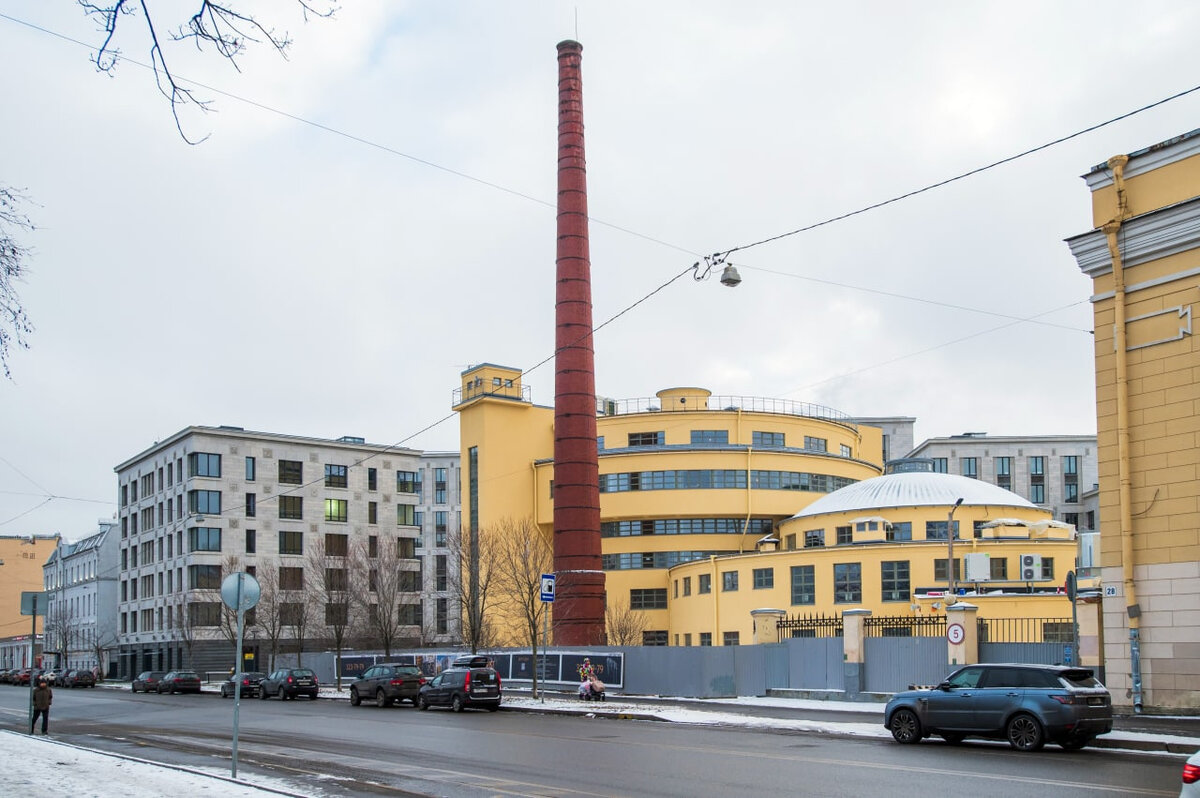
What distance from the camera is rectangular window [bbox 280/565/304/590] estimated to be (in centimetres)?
8106

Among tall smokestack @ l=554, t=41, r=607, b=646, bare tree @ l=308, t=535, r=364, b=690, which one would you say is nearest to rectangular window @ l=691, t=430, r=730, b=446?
tall smokestack @ l=554, t=41, r=607, b=646

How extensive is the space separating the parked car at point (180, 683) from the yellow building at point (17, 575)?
63964mm

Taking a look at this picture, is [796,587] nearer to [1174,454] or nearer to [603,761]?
[1174,454]

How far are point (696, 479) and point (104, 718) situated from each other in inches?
1532

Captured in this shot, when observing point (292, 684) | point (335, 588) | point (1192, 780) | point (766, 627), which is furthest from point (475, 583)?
point (1192, 780)

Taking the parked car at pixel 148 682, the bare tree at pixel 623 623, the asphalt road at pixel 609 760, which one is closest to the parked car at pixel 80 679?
the parked car at pixel 148 682

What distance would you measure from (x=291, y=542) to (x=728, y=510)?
34.9 m

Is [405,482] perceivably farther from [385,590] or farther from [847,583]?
[847,583]

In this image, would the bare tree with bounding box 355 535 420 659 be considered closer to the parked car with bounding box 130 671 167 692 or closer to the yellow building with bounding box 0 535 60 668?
the parked car with bounding box 130 671 167 692

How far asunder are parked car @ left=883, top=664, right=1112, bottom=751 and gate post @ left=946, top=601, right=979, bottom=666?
318 inches

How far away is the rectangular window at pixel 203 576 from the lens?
3061 inches

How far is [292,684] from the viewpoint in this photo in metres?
44.0

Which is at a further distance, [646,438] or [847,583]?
[646,438]

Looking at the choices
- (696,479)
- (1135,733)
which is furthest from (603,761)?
(696,479)
